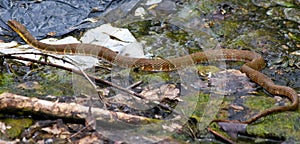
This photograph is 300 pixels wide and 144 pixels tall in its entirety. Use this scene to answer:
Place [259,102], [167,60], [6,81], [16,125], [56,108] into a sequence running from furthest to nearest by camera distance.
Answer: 1. [167,60]
2. [6,81]
3. [259,102]
4. [56,108]
5. [16,125]

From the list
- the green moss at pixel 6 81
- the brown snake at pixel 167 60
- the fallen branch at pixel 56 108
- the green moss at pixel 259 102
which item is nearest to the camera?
the fallen branch at pixel 56 108

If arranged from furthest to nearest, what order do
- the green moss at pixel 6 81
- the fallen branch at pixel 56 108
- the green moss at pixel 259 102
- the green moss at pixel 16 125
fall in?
the green moss at pixel 6 81 < the green moss at pixel 259 102 < the fallen branch at pixel 56 108 < the green moss at pixel 16 125

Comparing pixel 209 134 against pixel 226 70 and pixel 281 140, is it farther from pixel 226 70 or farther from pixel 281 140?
pixel 226 70

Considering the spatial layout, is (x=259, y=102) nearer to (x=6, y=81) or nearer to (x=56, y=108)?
(x=56, y=108)

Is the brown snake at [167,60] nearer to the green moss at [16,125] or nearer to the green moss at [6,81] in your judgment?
the green moss at [6,81]

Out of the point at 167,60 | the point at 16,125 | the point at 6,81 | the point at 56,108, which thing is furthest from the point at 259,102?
the point at 6,81

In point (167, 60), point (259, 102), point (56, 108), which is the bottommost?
point (259, 102)

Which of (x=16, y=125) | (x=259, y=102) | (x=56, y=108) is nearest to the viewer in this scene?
(x=16, y=125)

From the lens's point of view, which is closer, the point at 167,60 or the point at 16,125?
the point at 16,125

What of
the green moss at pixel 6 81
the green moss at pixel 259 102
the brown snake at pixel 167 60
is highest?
the green moss at pixel 6 81

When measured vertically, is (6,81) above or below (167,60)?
above

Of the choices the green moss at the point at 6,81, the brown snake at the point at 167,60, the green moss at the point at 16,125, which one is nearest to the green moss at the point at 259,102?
the brown snake at the point at 167,60
